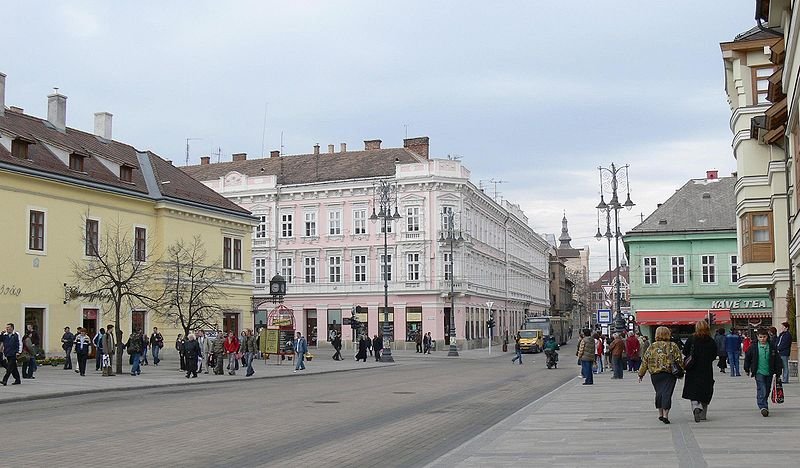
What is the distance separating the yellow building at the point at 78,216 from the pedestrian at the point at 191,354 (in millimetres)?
9549

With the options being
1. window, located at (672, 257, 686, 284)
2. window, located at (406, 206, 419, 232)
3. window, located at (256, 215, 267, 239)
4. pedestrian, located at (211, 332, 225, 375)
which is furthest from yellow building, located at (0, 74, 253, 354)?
window, located at (672, 257, 686, 284)

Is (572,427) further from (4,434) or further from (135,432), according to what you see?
(4,434)

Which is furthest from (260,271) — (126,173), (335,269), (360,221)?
(126,173)

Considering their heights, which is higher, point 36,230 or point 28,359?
point 36,230

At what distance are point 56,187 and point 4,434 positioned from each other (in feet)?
93.2

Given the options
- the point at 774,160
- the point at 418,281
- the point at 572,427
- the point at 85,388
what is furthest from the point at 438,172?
the point at 572,427

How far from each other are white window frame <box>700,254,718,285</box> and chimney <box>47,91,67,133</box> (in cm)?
4231

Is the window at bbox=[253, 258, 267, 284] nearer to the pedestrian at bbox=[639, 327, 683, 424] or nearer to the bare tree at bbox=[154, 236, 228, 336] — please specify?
the bare tree at bbox=[154, 236, 228, 336]

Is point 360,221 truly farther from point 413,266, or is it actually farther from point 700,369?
point 700,369

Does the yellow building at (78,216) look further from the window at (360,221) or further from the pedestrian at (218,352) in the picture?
the window at (360,221)

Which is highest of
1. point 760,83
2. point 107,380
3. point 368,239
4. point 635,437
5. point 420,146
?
point 420,146

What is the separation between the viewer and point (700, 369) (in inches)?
610

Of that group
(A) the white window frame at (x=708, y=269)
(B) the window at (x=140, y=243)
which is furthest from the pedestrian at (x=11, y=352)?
(A) the white window frame at (x=708, y=269)

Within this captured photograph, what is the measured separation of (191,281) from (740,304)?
3920 centimetres
